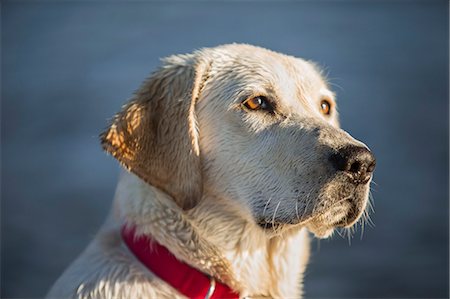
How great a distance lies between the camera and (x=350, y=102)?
1229 cm

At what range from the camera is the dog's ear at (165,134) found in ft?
12.4

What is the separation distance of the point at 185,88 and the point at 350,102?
861cm

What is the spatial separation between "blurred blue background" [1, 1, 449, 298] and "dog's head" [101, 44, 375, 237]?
0.87m

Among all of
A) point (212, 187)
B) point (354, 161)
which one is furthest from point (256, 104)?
point (354, 161)

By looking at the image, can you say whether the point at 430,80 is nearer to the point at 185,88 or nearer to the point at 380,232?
the point at 380,232

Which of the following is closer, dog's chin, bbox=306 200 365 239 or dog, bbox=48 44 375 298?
dog's chin, bbox=306 200 365 239

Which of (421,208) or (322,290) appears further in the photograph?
(421,208)

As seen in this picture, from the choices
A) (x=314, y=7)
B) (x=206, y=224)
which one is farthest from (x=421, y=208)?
(x=314, y=7)

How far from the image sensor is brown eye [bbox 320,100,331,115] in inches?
165

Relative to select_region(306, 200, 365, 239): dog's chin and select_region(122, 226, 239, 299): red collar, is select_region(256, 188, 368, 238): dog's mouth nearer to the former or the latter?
select_region(306, 200, 365, 239): dog's chin

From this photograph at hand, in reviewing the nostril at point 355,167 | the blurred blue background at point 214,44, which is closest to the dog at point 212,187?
the nostril at point 355,167

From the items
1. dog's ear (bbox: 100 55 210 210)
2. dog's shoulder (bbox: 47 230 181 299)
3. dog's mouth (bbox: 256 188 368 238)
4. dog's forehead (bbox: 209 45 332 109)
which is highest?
dog's forehead (bbox: 209 45 332 109)

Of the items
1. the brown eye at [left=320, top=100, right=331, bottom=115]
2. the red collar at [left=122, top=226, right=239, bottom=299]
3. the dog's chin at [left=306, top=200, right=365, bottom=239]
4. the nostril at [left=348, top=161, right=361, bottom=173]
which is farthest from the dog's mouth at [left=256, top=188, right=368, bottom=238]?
the brown eye at [left=320, top=100, right=331, bottom=115]

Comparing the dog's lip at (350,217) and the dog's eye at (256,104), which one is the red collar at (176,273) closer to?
the dog's lip at (350,217)
